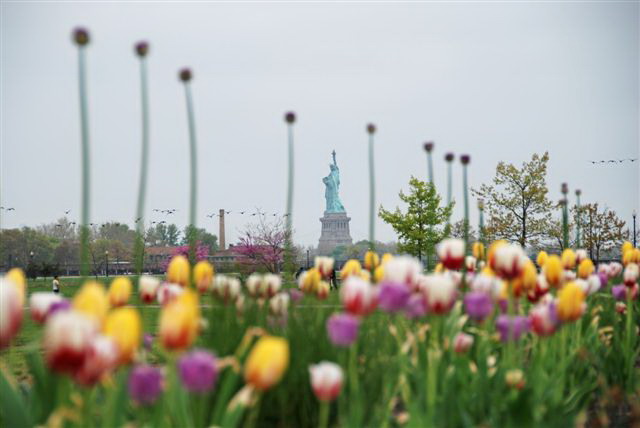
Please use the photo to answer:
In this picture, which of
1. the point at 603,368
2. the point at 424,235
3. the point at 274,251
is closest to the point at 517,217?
the point at 424,235

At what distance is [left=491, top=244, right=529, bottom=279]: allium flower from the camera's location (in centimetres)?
374

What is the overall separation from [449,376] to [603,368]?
2207 millimetres

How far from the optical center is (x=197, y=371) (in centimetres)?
235

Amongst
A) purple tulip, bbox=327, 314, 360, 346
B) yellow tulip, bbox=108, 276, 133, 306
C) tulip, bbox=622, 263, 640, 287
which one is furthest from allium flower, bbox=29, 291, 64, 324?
tulip, bbox=622, 263, 640, 287

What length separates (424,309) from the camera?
3.41m

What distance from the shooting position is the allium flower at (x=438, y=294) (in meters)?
3.30

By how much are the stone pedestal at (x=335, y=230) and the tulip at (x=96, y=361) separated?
10685 cm

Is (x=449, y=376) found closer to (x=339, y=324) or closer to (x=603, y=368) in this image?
(x=339, y=324)

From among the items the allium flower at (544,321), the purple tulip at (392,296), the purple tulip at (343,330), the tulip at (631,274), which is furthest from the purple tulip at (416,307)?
the tulip at (631,274)

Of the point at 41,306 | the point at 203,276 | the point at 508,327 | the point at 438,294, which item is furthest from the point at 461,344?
the point at 41,306

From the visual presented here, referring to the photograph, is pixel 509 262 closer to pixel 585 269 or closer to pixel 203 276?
pixel 203 276

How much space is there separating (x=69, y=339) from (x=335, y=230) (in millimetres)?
Result: 108573

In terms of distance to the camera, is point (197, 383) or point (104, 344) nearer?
point (104, 344)

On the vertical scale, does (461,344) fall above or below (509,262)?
below
